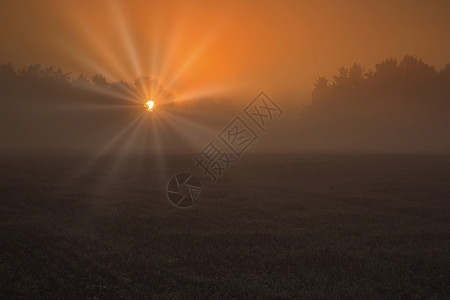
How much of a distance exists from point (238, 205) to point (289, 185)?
1328 cm

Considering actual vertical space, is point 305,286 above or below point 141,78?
below

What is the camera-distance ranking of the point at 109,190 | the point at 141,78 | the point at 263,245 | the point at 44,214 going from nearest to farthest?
1. the point at 263,245
2. the point at 44,214
3. the point at 109,190
4. the point at 141,78

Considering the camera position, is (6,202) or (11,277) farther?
(6,202)

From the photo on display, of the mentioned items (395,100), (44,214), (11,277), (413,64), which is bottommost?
(11,277)

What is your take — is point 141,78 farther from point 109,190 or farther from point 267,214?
point 267,214

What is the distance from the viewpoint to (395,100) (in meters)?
116

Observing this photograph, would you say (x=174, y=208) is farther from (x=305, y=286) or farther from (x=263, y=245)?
(x=305, y=286)

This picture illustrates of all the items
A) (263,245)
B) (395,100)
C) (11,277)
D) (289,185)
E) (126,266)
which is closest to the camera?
(11,277)

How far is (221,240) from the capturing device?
17.3 m

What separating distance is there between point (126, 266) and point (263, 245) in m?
6.23

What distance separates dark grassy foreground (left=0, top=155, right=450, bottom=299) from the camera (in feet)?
39.6

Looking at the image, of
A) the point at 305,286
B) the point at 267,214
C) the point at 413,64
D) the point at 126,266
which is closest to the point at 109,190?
the point at 267,214

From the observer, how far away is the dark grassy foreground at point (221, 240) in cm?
1206

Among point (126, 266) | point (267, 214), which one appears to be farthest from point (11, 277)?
point (267, 214)
